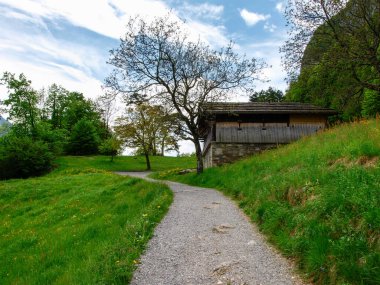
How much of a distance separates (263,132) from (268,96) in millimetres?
40338

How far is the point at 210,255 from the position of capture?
7.12 m

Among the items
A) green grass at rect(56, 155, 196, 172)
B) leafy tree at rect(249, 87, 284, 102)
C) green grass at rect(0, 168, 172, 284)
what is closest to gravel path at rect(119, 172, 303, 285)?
green grass at rect(0, 168, 172, 284)

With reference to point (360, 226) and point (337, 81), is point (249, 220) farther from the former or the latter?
point (337, 81)

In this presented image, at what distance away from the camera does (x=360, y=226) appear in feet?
18.5

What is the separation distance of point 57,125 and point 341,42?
66846 mm

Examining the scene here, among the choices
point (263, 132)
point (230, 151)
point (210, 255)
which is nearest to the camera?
point (210, 255)

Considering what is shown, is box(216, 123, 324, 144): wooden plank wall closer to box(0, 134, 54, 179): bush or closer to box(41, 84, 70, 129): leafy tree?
box(0, 134, 54, 179): bush

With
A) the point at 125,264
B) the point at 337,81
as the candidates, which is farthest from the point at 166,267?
the point at 337,81

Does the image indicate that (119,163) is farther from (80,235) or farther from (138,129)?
(80,235)

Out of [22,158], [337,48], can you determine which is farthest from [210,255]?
[22,158]

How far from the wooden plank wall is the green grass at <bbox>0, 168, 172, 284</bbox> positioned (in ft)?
36.6

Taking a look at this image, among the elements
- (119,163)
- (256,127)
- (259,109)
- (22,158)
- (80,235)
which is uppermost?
(259,109)

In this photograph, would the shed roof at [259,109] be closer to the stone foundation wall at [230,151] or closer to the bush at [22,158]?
the stone foundation wall at [230,151]

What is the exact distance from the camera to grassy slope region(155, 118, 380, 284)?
A: 16.9 ft
